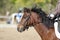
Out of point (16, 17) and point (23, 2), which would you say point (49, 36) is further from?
point (23, 2)

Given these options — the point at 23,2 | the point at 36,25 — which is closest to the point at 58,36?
the point at 36,25

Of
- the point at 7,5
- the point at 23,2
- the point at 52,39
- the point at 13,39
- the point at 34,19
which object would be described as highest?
the point at 34,19

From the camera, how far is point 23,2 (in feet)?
138

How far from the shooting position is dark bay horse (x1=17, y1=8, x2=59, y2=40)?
841cm

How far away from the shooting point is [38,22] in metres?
8.52

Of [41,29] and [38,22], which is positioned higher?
[38,22]

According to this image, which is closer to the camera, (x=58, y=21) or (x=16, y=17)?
(x=58, y=21)

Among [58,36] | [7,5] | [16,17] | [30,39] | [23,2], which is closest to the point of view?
[58,36]

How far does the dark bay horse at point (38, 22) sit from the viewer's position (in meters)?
8.41

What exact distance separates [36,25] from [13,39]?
8.11 meters

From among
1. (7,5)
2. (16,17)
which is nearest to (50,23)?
(16,17)

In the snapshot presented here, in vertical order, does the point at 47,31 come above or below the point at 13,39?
above

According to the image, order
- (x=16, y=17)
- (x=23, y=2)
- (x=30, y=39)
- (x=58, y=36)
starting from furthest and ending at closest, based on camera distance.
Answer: (x=23, y=2) → (x=16, y=17) → (x=30, y=39) → (x=58, y=36)

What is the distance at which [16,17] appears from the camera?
107 ft
